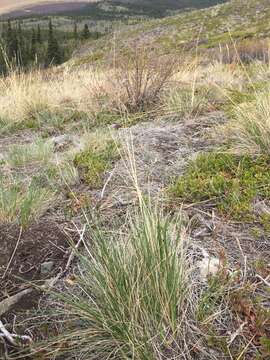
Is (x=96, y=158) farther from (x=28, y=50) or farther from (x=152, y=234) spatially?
(x=28, y=50)

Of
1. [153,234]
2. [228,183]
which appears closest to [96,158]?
[228,183]

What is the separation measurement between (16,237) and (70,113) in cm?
378

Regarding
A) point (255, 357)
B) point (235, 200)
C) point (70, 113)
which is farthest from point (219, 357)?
point (70, 113)

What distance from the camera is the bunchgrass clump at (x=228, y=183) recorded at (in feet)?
8.87

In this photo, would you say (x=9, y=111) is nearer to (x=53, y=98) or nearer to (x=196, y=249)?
(x=53, y=98)

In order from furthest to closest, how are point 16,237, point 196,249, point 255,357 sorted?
point 16,237, point 196,249, point 255,357

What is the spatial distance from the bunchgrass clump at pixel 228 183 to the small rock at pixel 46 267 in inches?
38.4

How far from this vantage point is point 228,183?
2980 mm

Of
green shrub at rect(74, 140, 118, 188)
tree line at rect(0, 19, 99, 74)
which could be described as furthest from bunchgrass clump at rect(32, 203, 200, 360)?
tree line at rect(0, 19, 99, 74)

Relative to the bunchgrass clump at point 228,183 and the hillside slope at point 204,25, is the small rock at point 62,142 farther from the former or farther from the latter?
the hillside slope at point 204,25

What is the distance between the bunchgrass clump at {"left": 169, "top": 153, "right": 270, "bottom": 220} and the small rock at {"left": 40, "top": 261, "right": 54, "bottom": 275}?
3.20ft

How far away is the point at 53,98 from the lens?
6.73 meters

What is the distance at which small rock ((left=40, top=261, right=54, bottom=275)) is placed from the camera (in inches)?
87.3

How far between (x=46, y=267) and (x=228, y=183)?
141 cm
